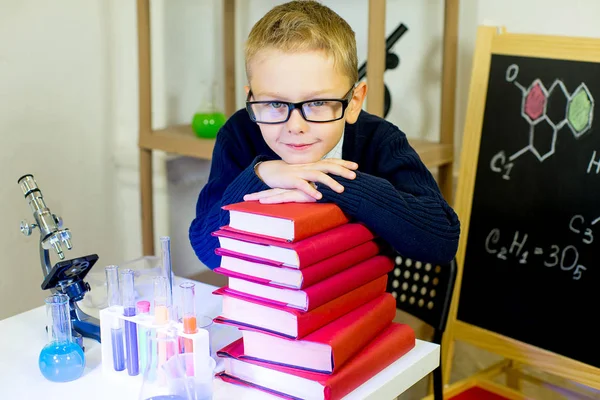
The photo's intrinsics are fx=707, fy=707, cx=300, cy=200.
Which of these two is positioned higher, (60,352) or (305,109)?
(305,109)

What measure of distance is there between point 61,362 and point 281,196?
446 millimetres

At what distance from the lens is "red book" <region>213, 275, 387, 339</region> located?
→ 38.3 inches

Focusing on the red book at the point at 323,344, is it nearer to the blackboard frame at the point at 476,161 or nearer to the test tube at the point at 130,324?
the test tube at the point at 130,324

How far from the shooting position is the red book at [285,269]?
0.96 meters

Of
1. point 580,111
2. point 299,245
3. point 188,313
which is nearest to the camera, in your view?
point 299,245

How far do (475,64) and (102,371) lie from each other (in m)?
1.28

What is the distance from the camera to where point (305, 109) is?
1.11 metres

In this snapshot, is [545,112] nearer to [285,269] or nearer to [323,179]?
[323,179]

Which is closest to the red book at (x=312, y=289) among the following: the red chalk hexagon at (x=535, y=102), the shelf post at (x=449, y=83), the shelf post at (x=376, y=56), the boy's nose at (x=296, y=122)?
the boy's nose at (x=296, y=122)

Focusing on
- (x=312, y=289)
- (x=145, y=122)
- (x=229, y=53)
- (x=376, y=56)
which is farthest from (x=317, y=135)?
(x=229, y=53)

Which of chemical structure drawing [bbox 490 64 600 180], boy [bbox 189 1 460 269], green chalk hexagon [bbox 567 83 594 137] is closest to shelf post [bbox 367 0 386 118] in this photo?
chemical structure drawing [bbox 490 64 600 180]

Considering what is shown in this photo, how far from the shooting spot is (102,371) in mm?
1176

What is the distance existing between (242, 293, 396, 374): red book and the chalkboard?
0.85 m

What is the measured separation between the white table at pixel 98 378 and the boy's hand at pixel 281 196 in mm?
284
